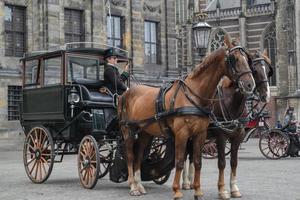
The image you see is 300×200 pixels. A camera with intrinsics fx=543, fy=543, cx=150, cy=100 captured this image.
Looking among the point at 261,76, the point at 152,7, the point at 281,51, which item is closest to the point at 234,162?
the point at 261,76

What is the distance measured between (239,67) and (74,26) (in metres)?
21.1

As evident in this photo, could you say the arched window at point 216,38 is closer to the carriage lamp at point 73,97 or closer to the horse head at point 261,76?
the carriage lamp at point 73,97

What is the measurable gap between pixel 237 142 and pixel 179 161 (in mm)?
1323

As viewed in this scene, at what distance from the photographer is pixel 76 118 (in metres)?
10.4

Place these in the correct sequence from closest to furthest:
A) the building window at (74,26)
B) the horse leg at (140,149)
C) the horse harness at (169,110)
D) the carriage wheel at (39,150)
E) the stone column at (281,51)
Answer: the horse harness at (169,110), the horse leg at (140,149), the carriage wheel at (39,150), the building window at (74,26), the stone column at (281,51)

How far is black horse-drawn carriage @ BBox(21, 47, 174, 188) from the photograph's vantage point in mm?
9664

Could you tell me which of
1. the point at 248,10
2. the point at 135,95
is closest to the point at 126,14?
the point at 135,95

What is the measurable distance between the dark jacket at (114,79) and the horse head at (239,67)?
3.14 metres

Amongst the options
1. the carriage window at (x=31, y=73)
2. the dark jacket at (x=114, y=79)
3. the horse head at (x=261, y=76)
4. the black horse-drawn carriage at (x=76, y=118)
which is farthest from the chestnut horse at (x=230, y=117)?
the carriage window at (x=31, y=73)

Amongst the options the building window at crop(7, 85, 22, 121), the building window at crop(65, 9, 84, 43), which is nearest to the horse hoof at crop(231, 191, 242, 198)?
the building window at crop(7, 85, 22, 121)

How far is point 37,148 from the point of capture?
427 inches

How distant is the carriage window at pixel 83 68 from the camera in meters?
10.9

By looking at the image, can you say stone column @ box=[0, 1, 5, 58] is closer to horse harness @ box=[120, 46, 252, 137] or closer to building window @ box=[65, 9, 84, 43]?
building window @ box=[65, 9, 84, 43]

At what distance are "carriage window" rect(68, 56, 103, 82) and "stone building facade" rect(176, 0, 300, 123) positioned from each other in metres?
36.3
